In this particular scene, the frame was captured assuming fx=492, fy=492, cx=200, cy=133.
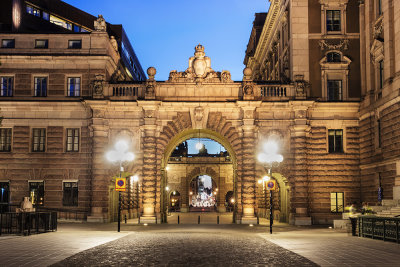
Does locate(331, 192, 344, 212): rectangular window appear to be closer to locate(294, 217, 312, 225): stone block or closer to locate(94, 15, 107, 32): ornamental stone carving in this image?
locate(294, 217, 312, 225): stone block

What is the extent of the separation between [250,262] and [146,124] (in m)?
23.8

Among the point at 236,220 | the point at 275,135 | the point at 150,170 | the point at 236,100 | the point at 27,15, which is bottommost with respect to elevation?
the point at 236,220

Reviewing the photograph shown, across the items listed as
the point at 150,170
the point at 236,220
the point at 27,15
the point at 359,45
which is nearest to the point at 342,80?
the point at 359,45

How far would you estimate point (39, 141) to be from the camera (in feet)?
132

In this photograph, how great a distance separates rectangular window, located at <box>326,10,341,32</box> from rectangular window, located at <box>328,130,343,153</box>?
28.2ft

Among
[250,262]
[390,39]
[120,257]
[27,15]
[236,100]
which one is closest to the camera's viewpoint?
[250,262]

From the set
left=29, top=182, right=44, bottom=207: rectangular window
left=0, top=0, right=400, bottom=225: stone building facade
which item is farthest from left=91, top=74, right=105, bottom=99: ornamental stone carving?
left=29, top=182, right=44, bottom=207: rectangular window

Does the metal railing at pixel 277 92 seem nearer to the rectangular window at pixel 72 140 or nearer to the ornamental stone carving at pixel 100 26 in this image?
the ornamental stone carving at pixel 100 26

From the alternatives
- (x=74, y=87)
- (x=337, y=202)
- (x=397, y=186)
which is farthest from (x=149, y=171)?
(x=397, y=186)

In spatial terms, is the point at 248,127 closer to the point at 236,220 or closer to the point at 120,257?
the point at 236,220

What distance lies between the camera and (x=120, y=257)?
1745 centimetres

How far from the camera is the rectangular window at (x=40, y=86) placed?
40656 millimetres

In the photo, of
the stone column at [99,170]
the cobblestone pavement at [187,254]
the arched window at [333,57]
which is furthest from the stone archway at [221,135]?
the cobblestone pavement at [187,254]

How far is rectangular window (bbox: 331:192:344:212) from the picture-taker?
39.1 metres
